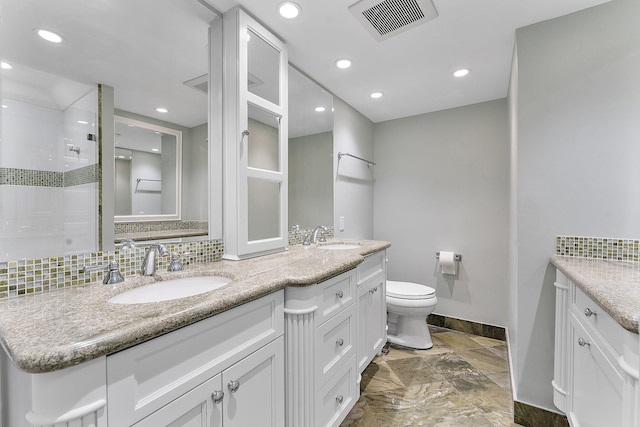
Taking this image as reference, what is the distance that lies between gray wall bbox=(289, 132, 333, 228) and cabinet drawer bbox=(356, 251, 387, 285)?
0.57 m

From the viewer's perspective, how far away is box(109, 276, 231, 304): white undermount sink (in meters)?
1.01

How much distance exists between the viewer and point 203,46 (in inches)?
57.6

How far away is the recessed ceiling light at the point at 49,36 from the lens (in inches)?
36.9

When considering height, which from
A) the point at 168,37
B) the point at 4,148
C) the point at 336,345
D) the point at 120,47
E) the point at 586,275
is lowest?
the point at 336,345

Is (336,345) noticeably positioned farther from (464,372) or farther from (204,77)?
(204,77)

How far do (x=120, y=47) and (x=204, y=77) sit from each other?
39cm

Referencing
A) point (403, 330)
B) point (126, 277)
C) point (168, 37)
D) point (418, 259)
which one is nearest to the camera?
point (126, 277)

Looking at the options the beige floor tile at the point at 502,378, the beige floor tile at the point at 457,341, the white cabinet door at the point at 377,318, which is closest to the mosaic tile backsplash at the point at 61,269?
the white cabinet door at the point at 377,318

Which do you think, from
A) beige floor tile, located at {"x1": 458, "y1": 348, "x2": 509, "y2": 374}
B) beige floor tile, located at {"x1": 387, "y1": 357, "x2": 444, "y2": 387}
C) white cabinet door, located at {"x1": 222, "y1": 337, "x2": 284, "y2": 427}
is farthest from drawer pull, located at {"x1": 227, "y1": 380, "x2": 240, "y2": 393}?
beige floor tile, located at {"x1": 458, "y1": 348, "x2": 509, "y2": 374}

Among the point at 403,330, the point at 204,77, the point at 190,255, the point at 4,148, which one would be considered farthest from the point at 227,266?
the point at 403,330

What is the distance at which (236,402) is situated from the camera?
875mm

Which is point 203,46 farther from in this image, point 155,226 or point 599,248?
point 599,248

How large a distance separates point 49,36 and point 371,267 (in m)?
1.90

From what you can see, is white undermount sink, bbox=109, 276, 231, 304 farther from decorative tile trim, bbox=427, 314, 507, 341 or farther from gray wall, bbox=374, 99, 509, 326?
decorative tile trim, bbox=427, 314, 507, 341
